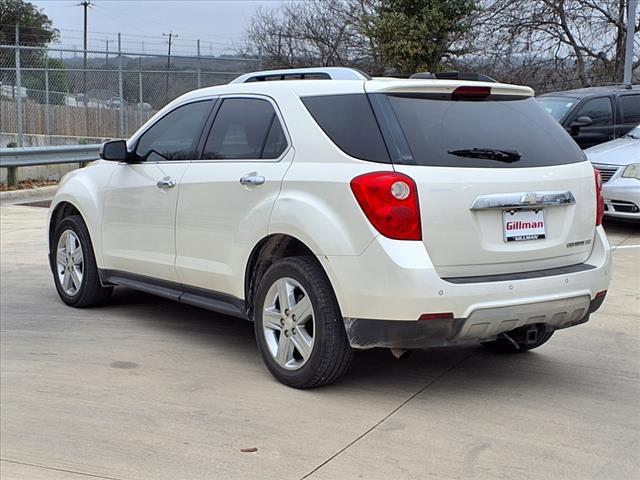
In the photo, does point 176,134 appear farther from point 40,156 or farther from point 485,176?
point 40,156

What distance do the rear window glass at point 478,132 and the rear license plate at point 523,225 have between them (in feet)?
0.88

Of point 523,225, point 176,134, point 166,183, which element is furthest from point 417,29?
point 523,225

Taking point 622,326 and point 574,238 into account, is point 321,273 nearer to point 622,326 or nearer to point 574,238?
point 574,238

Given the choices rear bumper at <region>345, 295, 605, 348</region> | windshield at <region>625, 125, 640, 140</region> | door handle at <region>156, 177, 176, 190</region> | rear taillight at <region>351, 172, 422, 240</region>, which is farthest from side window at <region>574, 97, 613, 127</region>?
rear taillight at <region>351, 172, 422, 240</region>

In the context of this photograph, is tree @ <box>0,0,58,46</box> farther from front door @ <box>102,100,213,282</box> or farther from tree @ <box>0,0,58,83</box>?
front door @ <box>102,100,213,282</box>

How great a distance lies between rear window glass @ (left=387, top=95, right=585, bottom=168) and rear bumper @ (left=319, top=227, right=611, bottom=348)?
1.83ft

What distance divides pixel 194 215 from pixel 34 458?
195 centimetres

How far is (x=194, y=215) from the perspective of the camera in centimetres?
539

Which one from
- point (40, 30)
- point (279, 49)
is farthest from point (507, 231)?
point (40, 30)

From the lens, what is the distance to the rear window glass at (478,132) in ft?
14.5

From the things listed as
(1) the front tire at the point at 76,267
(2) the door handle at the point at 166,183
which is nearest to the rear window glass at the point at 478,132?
(2) the door handle at the point at 166,183

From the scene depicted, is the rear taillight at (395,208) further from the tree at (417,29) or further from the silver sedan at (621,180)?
the tree at (417,29)

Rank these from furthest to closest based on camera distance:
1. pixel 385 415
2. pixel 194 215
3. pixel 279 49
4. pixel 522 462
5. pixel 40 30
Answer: pixel 40 30
pixel 279 49
pixel 194 215
pixel 385 415
pixel 522 462

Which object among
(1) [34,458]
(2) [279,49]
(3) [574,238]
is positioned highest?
(2) [279,49]
